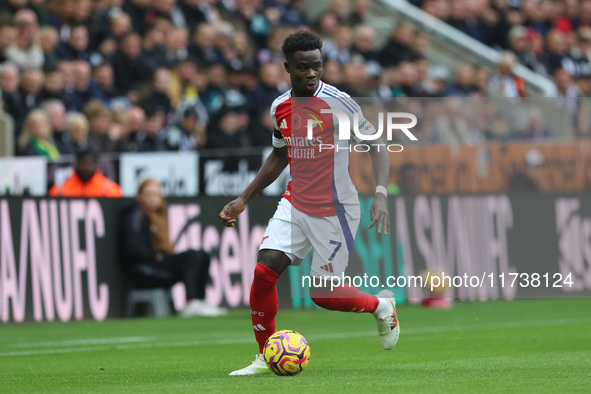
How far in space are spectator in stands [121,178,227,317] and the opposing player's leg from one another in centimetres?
580

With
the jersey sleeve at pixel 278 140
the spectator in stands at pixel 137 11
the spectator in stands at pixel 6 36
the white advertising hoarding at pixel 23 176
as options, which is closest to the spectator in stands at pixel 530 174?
the spectator in stands at pixel 137 11

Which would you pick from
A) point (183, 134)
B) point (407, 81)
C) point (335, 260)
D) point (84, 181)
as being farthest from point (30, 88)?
point (335, 260)

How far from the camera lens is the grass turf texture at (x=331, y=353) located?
6441 mm

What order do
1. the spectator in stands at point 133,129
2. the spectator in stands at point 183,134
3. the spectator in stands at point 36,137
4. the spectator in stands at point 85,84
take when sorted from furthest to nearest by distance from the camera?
the spectator in stands at point 183,134, the spectator in stands at point 133,129, the spectator in stands at point 85,84, the spectator in stands at point 36,137

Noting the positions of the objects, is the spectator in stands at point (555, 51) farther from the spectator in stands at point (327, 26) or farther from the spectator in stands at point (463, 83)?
the spectator in stands at point (327, 26)

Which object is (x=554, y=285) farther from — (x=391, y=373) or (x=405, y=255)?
(x=391, y=373)

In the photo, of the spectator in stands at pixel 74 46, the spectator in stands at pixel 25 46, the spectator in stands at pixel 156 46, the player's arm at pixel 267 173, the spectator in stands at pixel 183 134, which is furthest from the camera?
the spectator in stands at pixel 156 46

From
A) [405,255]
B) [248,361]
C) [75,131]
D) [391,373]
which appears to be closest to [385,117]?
[405,255]

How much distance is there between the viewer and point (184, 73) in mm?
16281

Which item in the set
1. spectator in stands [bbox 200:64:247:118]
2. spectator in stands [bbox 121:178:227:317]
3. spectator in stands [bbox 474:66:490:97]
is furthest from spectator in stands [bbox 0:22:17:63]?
spectator in stands [bbox 474:66:490:97]

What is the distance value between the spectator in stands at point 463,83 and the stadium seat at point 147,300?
293 inches

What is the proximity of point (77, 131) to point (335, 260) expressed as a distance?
23.8 ft

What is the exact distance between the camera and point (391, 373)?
7.05 meters

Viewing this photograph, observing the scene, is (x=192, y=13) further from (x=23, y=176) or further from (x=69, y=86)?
(x=23, y=176)
